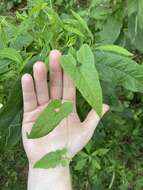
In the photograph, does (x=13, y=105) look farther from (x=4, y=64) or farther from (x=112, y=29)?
(x=112, y=29)

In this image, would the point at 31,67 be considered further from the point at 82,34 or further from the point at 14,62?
the point at 82,34

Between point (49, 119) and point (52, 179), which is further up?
point (49, 119)

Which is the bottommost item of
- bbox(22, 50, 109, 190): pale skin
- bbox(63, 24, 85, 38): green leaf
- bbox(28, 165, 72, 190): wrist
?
bbox(28, 165, 72, 190): wrist

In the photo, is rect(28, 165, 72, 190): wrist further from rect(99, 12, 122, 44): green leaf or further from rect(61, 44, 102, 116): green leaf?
rect(99, 12, 122, 44): green leaf

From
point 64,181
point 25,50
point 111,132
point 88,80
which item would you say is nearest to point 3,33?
point 25,50

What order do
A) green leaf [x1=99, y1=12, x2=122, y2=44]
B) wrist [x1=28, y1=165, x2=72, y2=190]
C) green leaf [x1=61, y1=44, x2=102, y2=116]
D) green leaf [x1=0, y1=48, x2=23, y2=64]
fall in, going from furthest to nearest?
green leaf [x1=99, y1=12, x2=122, y2=44]
wrist [x1=28, y1=165, x2=72, y2=190]
green leaf [x1=0, y1=48, x2=23, y2=64]
green leaf [x1=61, y1=44, x2=102, y2=116]

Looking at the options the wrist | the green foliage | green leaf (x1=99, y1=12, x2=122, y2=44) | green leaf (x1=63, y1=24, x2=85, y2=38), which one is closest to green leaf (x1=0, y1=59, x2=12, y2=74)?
the green foliage

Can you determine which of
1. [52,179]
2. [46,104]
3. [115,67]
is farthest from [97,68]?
[52,179]
